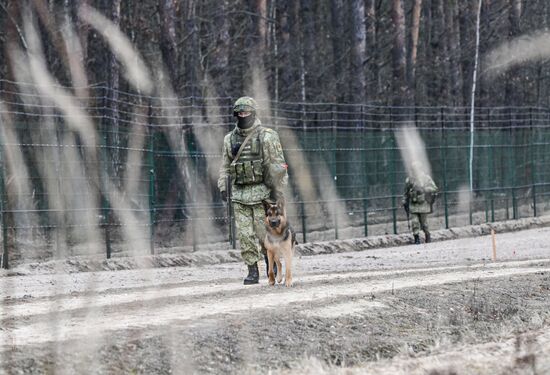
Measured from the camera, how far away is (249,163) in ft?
47.5

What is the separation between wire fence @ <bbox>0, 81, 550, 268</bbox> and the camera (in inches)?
753

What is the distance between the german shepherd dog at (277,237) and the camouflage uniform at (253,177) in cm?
16

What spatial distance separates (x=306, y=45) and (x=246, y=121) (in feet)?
106

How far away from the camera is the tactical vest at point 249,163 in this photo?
570 inches

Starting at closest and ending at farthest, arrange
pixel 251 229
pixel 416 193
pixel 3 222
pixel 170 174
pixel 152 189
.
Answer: pixel 251 229
pixel 3 222
pixel 152 189
pixel 170 174
pixel 416 193

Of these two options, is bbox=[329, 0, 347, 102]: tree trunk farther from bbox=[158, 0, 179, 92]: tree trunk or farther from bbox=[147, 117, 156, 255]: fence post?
bbox=[147, 117, 156, 255]: fence post

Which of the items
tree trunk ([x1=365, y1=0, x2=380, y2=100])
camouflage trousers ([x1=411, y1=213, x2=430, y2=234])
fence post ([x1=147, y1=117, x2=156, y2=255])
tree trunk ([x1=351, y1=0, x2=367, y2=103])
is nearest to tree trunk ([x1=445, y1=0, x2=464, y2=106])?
tree trunk ([x1=365, y1=0, x2=380, y2=100])

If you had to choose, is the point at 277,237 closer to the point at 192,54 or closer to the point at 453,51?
the point at 192,54

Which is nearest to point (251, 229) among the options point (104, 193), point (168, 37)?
point (104, 193)

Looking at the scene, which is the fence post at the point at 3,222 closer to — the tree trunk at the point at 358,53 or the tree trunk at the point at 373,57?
the tree trunk at the point at 358,53

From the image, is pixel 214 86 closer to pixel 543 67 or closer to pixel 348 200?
pixel 348 200

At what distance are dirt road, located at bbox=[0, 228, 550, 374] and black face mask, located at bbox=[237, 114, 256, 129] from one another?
161 centimetres

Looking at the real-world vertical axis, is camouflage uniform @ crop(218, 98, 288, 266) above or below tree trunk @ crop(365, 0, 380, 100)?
below

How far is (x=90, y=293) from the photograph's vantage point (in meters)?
13.5
